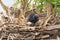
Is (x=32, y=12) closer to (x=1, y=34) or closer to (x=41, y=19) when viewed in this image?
(x=41, y=19)

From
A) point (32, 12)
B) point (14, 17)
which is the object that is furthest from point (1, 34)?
point (32, 12)

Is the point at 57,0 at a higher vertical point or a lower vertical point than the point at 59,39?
higher

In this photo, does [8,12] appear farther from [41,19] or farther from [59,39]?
[59,39]

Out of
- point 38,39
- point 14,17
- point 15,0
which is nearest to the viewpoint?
point 38,39

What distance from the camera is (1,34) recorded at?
1021mm

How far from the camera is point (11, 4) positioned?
132 cm

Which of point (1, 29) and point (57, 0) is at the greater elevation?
point (57, 0)

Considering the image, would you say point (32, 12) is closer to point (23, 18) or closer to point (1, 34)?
point (23, 18)

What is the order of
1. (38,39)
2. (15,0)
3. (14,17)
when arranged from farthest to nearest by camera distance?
1. (15,0)
2. (14,17)
3. (38,39)

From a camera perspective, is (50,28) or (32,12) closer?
(50,28)

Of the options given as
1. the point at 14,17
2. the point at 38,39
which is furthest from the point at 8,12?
the point at 38,39

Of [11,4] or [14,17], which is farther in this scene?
[11,4]

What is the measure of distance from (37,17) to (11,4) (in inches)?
11.4

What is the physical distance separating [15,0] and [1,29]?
0.88ft
